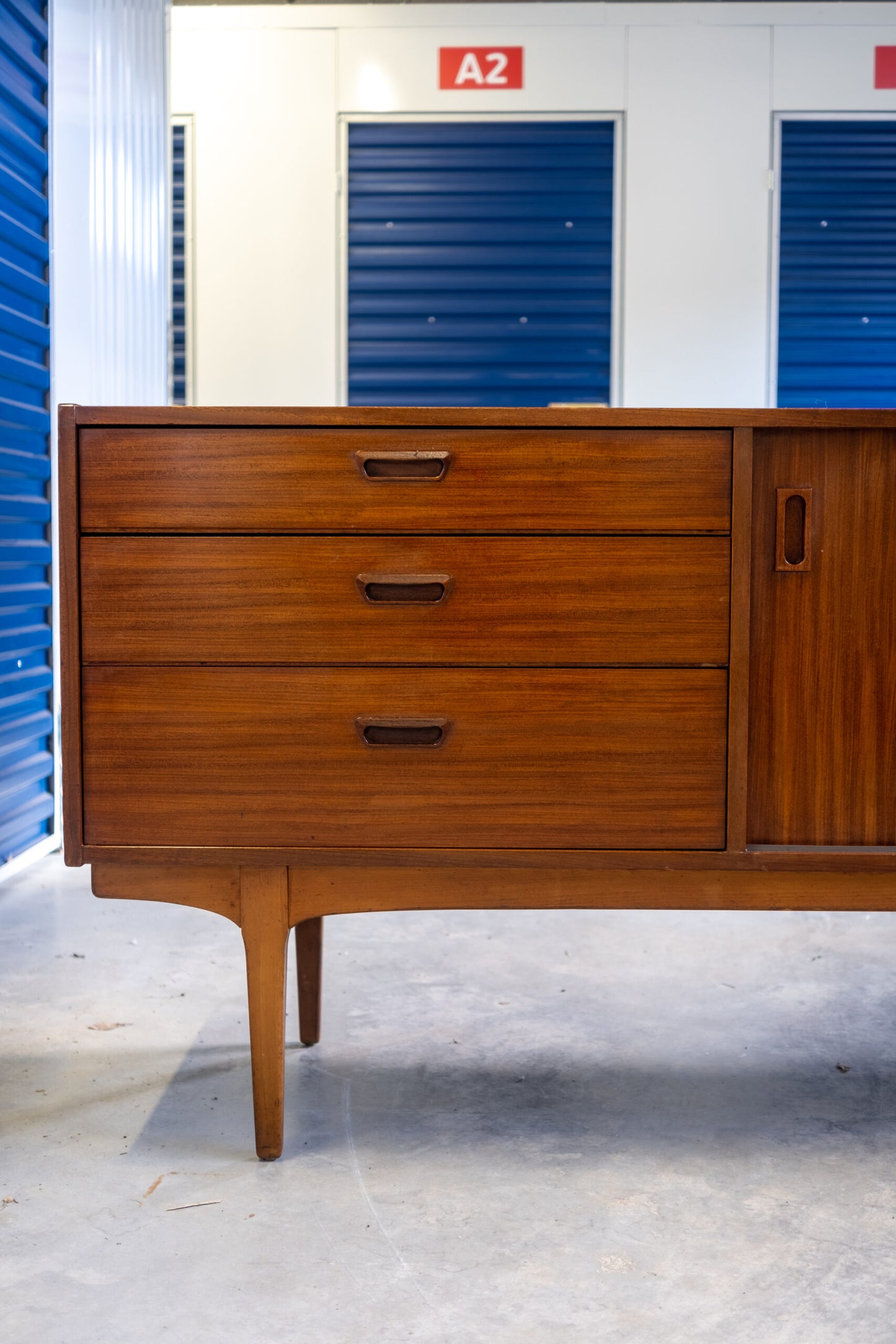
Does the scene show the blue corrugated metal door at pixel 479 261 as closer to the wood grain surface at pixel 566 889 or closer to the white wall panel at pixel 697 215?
the white wall panel at pixel 697 215

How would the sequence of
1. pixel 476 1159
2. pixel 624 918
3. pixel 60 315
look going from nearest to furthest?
pixel 476 1159
pixel 624 918
pixel 60 315

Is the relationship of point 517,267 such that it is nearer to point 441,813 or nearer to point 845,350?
point 845,350

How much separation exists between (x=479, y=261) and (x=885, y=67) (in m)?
1.59

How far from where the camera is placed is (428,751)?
4.92 feet

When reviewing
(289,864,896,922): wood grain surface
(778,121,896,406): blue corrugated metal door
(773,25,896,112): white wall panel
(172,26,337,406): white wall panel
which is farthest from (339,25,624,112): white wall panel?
(289,864,896,922): wood grain surface

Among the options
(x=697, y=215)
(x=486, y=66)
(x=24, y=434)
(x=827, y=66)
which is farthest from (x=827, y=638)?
(x=827, y=66)

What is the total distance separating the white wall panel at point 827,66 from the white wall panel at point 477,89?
58cm

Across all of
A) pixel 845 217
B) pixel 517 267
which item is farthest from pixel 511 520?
pixel 845 217

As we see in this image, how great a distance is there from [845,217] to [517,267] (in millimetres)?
1197

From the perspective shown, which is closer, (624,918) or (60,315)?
(624,918)

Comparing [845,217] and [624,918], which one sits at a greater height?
[845,217]

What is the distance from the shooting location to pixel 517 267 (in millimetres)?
4375

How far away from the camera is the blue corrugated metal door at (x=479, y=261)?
4.30 meters

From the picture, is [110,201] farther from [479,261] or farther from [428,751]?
[428,751]
